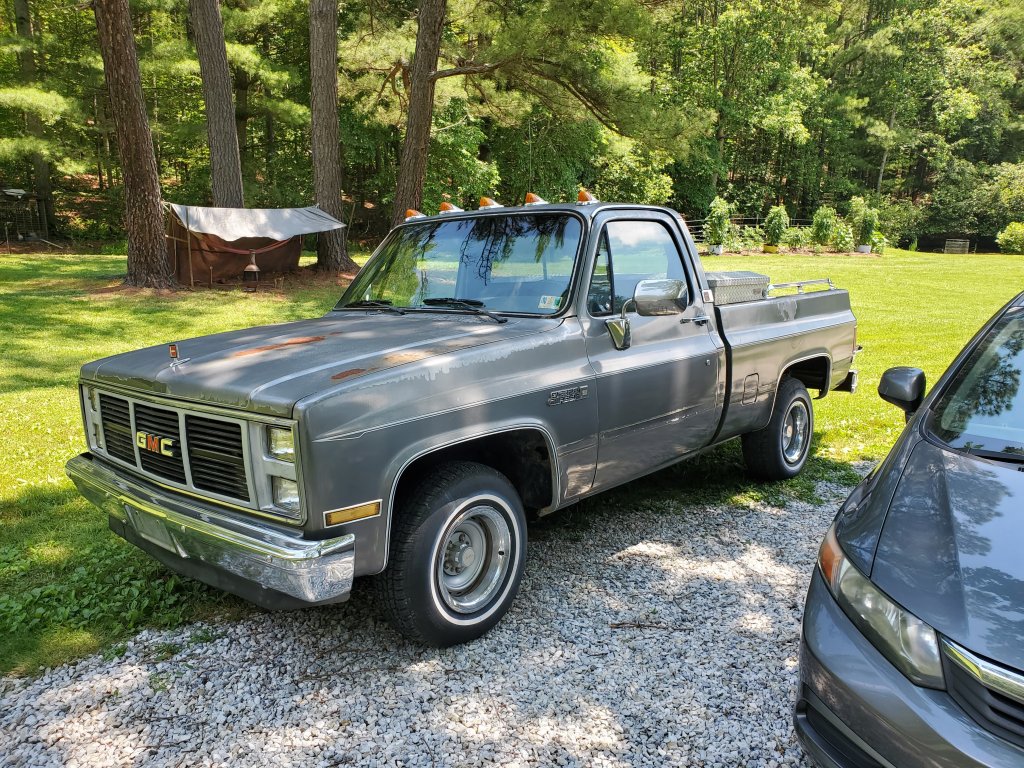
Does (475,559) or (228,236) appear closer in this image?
(475,559)

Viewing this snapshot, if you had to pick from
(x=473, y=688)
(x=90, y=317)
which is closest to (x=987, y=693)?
(x=473, y=688)

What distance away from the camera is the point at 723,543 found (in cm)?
458

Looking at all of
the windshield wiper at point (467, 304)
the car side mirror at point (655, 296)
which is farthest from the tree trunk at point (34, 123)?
the car side mirror at point (655, 296)

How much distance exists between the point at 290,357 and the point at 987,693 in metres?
2.83

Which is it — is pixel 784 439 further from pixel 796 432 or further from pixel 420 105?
Answer: pixel 420 105

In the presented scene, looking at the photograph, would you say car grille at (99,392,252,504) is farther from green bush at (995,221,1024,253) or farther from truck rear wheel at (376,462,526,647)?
green bush at (995,221,1024,253)

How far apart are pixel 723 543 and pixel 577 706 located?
1946mm

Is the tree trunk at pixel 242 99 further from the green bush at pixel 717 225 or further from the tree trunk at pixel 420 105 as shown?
the green bush at pixel 717 225

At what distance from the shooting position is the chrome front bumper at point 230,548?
8.89 feet

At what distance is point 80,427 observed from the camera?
6.82 metres

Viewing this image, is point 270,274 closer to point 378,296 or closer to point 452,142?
point 452,142

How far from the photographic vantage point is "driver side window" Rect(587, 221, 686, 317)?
13.2ft

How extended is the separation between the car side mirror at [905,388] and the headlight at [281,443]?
2679mm

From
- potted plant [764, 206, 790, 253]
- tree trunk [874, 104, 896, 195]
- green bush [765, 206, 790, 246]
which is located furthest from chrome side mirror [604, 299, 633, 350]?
tree trunk [874, 104, 896, 195]
